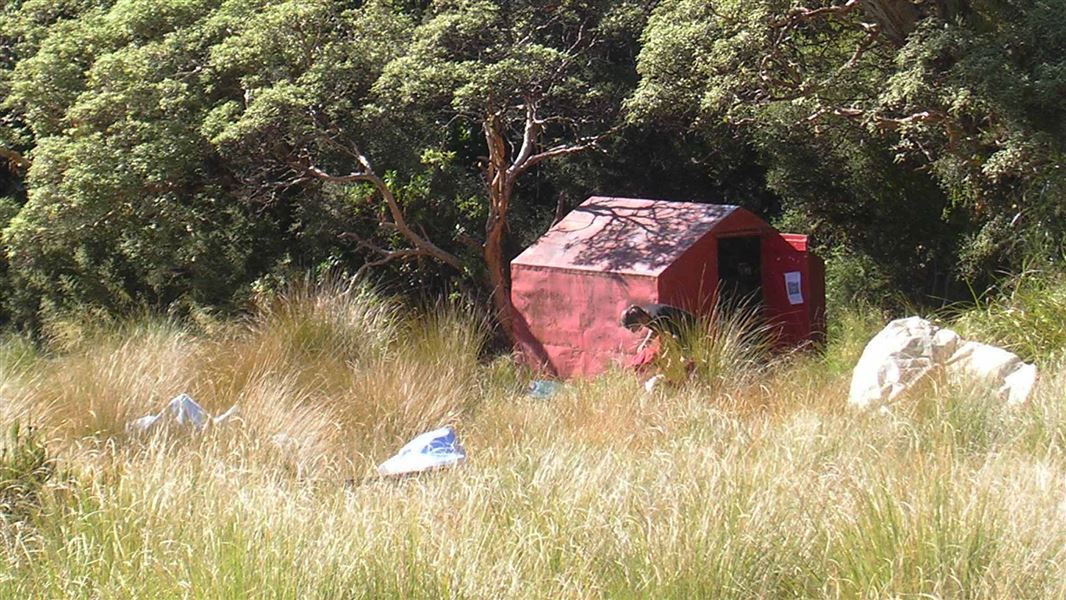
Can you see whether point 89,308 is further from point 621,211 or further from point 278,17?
point 621,211

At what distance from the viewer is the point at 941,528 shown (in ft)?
16.4

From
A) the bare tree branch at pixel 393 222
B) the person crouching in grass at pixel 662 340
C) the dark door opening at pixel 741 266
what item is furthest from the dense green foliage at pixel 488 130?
the person crouching in grass at pixel 662 340

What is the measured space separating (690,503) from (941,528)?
103 cm

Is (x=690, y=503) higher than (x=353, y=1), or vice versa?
(x=353, y=1)

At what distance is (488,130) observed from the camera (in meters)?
12.4

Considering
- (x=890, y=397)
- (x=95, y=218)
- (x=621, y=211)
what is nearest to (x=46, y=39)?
(x=95, y=218)

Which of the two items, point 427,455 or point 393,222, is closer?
point 427,455

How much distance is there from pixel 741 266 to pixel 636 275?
175cm

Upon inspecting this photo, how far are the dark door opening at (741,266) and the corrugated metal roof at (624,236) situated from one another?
23.0 inches

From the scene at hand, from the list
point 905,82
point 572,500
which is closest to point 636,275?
point 905,82

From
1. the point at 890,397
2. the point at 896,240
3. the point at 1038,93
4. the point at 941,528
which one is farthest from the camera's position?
the point at 896,240

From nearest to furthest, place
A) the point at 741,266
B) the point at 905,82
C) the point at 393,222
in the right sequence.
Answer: the point at 905,82
the point at 741,266
the point at 393,222

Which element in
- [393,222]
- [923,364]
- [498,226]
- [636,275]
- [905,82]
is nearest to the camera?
[923,364]

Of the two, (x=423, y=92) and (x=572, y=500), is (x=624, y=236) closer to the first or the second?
(x=423, y=92)
